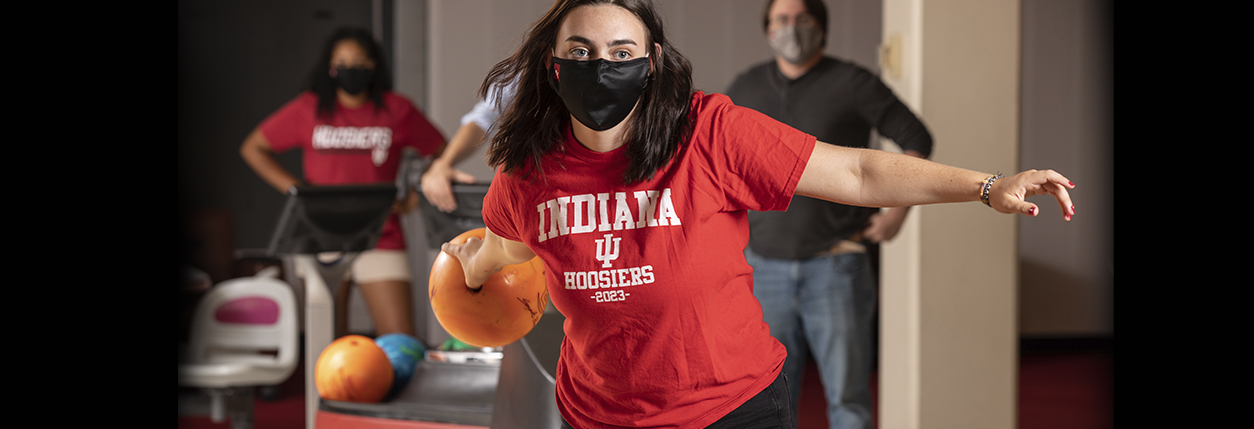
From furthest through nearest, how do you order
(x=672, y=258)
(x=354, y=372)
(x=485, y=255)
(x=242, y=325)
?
1. (x=242, y=325)
2. (x=354, y=372)
3. (x=485, y=255)
4. (x=672, y=258)

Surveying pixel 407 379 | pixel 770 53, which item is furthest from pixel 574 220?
pixel 770 53

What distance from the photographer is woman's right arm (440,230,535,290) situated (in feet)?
4.81

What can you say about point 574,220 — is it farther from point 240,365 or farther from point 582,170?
point 240,365

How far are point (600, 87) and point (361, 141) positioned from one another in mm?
2604

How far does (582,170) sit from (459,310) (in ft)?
1.70

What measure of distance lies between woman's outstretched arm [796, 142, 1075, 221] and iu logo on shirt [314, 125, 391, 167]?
2743 mm

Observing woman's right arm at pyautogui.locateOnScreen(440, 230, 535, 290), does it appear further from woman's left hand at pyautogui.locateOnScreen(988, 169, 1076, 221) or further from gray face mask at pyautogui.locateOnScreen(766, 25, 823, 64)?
gray face mask at pyautogui.locateOnScreen(766, 25, 823, 64)

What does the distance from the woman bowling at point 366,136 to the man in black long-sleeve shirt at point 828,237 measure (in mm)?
1549

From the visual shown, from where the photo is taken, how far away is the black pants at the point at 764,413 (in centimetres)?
126

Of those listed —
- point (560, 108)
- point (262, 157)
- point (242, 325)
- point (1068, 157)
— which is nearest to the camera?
point (560, 108)

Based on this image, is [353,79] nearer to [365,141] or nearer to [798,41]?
[365,141]

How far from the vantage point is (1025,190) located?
1085mm

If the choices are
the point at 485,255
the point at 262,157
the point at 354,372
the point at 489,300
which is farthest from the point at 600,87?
the point at 262,157

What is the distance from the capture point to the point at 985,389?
3.16 m
